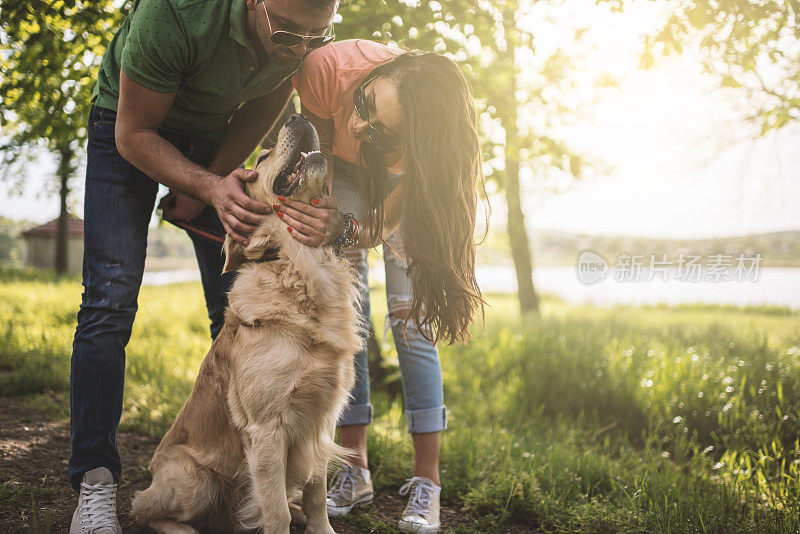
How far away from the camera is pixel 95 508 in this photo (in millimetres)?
1891

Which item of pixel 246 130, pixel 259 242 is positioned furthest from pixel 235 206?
pixel 246 130

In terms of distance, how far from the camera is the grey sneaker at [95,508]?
6.17ft

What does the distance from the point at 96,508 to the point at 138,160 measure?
1330 millimetres

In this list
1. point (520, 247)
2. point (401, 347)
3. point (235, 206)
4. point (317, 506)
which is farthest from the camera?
point (520, 247)

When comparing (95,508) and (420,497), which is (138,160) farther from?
(420,497)

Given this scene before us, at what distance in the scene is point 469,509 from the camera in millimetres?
2441

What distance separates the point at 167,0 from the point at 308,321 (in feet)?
4.35

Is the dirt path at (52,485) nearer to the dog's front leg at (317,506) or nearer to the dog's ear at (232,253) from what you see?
the dog's front leg at (317,506)

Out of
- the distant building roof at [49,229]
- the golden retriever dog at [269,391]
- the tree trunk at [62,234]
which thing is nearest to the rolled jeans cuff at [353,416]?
the golden retriever dog at [269,391]

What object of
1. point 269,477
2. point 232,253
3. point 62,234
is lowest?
point 269,477

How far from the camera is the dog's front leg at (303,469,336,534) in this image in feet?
6.79

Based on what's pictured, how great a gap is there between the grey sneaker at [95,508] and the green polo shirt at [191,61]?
148cm

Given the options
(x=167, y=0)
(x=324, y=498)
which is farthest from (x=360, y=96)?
(x=324, y=498)

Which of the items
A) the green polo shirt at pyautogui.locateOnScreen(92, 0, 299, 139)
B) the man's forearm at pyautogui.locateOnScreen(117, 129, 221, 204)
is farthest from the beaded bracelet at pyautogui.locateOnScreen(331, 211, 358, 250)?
the green polo shirt at pyautogui.locateOnScreen(92, 0, 299, 139)
